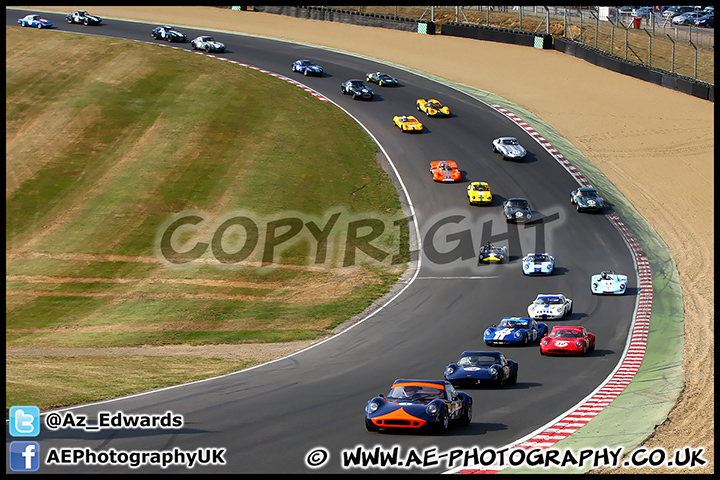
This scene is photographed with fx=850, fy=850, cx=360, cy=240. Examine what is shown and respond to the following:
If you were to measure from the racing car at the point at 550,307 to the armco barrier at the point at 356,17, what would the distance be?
56601 millimetres

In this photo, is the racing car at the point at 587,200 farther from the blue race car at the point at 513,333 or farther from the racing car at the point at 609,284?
the blue race car at the point at 513,333

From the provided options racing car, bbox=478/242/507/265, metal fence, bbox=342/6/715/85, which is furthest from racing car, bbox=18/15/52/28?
racing car, bbox=478/242/507/265

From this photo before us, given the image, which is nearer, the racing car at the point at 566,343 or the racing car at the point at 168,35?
the racing car at the point at 566,343

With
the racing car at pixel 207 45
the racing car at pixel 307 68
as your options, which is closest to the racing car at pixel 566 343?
the racing car at pixel 307 68

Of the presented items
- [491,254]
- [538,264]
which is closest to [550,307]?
[538,264]

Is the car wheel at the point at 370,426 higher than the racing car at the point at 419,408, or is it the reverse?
the racing car at the point at 419,408

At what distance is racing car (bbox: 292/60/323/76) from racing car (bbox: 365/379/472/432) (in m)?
60.3

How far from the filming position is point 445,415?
19.7 meters

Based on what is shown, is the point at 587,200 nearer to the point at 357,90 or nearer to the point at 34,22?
the point at 357,90

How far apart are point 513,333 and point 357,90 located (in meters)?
43.9

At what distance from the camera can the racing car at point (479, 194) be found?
178ft

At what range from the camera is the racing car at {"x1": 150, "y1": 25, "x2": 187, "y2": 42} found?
87.6m

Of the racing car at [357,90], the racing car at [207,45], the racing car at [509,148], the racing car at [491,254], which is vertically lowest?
the racing car at [491,254]

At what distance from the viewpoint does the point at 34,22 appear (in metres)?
90.6
